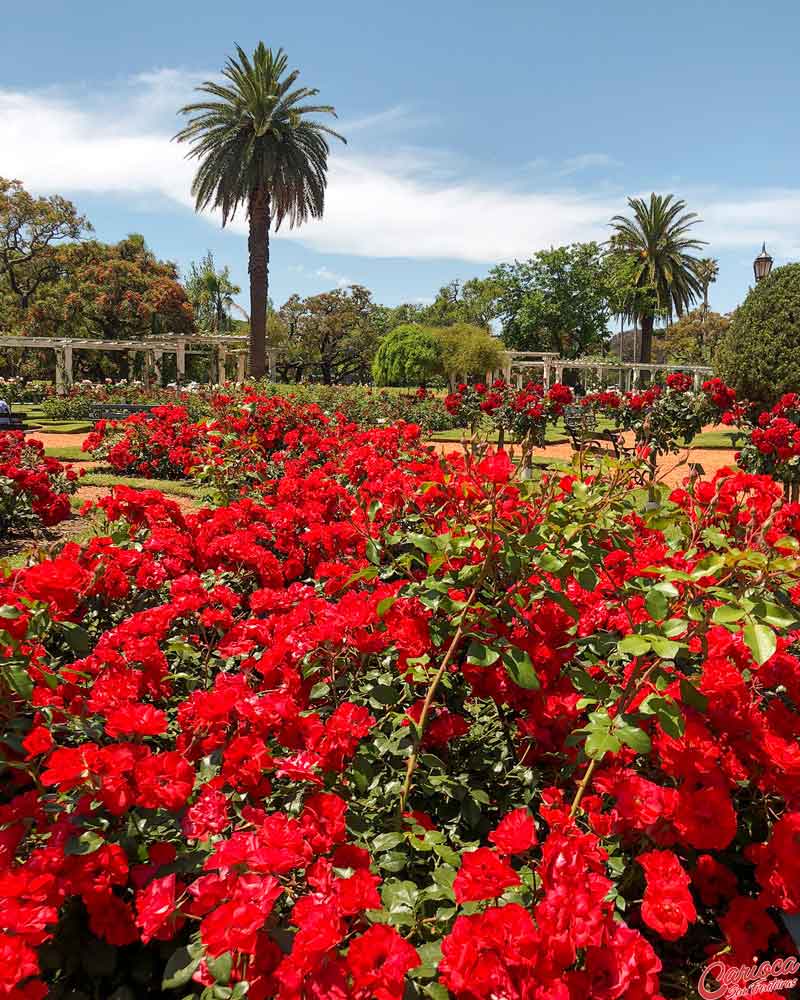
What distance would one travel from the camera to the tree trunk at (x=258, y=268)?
21.0m

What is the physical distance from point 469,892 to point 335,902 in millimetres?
207

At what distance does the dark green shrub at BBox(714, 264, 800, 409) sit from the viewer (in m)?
9.88

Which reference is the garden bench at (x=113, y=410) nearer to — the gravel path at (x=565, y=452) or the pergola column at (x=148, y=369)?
the gravel path at (x=565, y=452)

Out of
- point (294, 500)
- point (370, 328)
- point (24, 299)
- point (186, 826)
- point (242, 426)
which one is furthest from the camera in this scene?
point (370, 328)

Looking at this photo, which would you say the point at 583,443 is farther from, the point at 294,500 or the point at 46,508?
the point at 46,508

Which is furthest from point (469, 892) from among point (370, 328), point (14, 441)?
point (370, 328)

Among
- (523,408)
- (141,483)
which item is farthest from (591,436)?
(141,483)

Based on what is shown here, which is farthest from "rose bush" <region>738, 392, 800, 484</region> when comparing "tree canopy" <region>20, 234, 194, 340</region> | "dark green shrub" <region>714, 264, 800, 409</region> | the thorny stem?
"tree canopy" <region>20, 234, 194, 340</region>

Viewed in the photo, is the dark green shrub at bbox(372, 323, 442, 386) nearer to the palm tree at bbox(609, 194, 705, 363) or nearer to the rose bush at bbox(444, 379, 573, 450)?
the palm tree at bbox(609, 194, 705, 363)

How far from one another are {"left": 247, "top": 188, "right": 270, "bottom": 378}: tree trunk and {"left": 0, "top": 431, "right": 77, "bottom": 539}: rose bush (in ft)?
49.5

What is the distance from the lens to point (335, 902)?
1.09m

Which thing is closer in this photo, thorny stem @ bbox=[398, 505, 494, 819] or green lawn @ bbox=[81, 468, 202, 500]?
thorny stem @ bbox=[398, 505, 494, 819]

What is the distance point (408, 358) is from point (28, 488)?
3484cm

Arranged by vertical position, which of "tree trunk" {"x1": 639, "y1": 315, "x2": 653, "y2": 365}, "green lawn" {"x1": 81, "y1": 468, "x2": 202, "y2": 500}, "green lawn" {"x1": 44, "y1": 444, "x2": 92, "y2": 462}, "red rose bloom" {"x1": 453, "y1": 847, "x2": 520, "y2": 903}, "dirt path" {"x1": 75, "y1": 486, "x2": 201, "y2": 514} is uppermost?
"tree trunk" {"x1": 639, "y1": 315, "x2": 653, "y2": 365}
